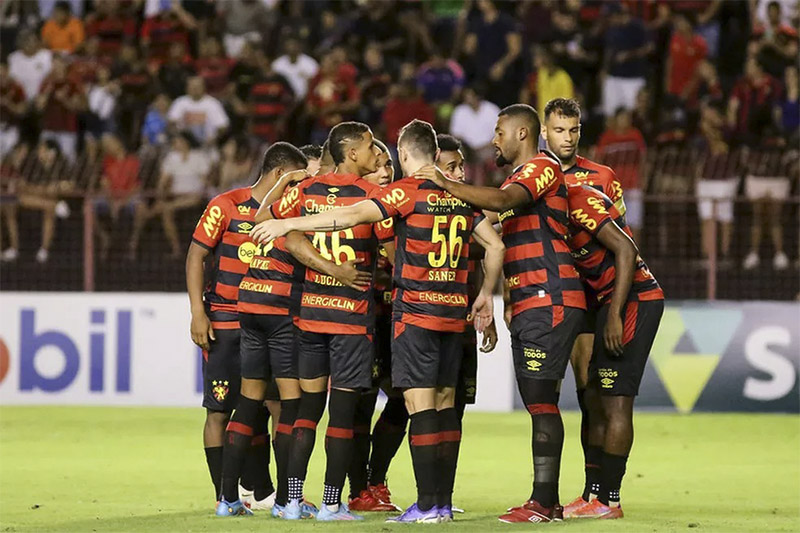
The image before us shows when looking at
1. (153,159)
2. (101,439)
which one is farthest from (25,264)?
(101,439)

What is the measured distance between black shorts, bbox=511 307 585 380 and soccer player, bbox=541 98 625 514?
27.9 inches

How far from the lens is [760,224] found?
1612 cm

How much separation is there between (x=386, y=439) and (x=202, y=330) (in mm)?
1387

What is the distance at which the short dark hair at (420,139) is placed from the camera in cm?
841

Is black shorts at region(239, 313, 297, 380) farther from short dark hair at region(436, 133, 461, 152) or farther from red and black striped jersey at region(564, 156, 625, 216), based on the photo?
red and black striped jersey at region(564, 156, 625, 216)

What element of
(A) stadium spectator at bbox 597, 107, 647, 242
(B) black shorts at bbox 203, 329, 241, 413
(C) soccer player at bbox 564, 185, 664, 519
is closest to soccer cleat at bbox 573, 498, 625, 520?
(C) soccer player at bbox 564, 185, 664, 519

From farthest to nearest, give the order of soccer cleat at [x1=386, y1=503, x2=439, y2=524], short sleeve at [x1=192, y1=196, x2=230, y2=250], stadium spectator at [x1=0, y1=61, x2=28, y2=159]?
stadium spectator at [x1=0, y1=61, x2=28, y2=159] → short sleeve at [x1=192, y1=196, x2=230, y2=250] → soccer cleat at [x1=386, y1=503, x2=439, y2=524]

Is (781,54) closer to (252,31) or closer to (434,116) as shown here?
(434,116)

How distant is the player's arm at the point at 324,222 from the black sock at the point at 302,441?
1052 millimetres

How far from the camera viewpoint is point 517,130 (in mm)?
8656

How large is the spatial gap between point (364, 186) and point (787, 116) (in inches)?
421

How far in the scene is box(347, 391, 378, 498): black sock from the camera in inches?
366

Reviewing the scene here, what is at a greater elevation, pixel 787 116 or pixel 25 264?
pixel 787 116

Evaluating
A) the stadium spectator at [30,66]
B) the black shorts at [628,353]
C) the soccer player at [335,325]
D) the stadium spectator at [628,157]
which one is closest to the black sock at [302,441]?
the soccer player at [335,325]
